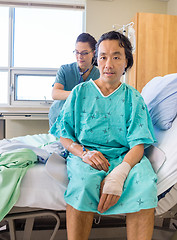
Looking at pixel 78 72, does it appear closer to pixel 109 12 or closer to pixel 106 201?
pixel 106 201

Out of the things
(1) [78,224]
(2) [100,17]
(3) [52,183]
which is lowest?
(1) [78,224]

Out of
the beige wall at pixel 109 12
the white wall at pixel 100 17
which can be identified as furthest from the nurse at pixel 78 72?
the beige wall at pixel 109 12

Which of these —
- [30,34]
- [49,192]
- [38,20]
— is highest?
[38,20]

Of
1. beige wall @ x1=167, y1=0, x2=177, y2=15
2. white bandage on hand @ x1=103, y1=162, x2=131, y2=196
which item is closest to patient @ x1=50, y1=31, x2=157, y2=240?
white bandage on hand @ x1=103, y1=162, x2=131, y2=196

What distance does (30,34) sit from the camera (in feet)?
11.9

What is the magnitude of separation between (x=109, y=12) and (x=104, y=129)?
3001 mm

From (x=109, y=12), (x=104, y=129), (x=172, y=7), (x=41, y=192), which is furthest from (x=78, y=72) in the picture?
(x=172, y=7)

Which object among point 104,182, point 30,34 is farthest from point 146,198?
point 30,34

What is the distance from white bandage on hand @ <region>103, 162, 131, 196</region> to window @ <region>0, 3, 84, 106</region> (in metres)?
2.81

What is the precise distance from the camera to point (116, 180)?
0.91 metres

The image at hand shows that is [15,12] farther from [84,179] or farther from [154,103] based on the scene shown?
[84,179]

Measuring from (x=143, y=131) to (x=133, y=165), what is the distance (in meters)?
0.17

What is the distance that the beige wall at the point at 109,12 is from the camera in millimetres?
3555

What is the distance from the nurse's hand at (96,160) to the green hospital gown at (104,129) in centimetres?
2
